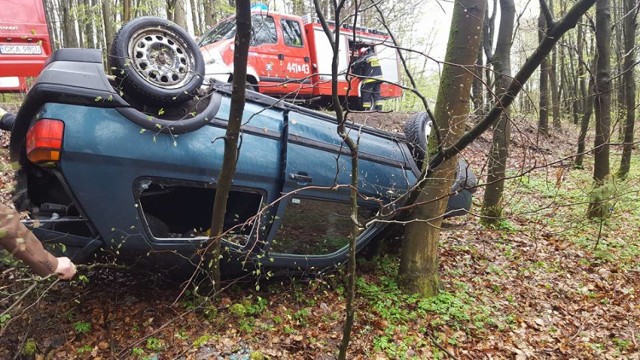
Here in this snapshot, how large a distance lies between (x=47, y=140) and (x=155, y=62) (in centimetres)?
87

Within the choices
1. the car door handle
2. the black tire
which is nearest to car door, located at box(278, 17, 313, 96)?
the car door handle

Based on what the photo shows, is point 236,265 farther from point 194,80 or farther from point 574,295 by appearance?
point 574,295

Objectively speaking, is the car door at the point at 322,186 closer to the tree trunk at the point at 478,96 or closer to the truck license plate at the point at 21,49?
the tree trunk at the point at 478,96

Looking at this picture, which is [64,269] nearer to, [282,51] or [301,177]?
[301,177]

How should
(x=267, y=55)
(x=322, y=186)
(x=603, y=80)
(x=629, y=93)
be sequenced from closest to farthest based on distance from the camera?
(x=322, y=186) → (x=603, y=80) → (x=267, y=55) → (x=629, y=93)

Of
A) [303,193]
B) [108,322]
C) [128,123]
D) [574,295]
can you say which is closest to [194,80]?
[128,123]

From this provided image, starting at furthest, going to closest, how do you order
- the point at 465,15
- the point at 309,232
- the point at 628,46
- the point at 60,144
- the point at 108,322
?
the point at 628,46 → the point at 465,15 → the point at 309,232 → the point at 108,322 → the point at 60,144

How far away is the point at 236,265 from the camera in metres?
3.42

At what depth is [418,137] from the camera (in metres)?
4.66

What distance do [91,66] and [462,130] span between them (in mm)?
3494

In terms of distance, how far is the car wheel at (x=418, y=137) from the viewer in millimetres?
4637

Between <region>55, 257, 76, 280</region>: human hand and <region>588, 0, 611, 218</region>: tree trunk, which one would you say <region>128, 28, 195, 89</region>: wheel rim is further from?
<region>588, 0, 611, 218</region>: tree trunk

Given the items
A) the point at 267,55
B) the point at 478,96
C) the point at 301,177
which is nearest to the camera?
the point at 301,177

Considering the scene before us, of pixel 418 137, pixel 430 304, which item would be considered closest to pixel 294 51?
pixel 418 137
